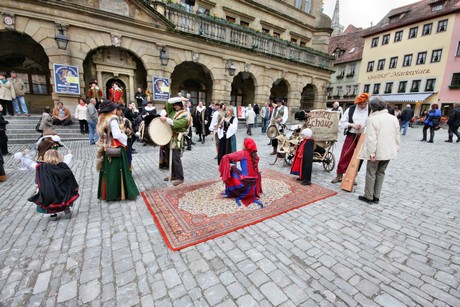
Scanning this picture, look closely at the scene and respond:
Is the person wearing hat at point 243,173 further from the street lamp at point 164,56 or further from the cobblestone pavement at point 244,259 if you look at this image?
the street lamp at point 164,56

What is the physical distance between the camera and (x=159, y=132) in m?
4.61

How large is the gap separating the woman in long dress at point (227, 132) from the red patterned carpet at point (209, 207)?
1136 mm

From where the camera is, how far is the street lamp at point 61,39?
31.2ft

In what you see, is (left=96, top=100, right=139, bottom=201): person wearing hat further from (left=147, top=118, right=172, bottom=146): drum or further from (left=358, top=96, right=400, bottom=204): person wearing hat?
(left=358, top=96, right=400, bottom=204): person wearing hat

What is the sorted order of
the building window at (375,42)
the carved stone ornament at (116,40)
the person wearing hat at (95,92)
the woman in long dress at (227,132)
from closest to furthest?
the woman in long dress at (227,132) → the person wearing hat at (95,92) → the carved stone ornament at (116,40) → the building window at (375,42)

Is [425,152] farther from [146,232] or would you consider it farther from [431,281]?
[146,232]

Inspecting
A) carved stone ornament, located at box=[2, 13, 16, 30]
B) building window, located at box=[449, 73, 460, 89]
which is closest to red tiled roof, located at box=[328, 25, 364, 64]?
building window, located at box=[449, 73, 460, 89]

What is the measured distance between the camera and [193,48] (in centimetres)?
1312

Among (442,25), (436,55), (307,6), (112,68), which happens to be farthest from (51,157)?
(442,25)

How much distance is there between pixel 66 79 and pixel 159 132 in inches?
346

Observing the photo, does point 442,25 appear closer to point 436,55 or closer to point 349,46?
point 436,55

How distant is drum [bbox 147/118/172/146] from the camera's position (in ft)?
14.8

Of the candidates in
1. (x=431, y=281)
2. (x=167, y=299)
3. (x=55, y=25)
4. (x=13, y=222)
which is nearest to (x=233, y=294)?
(x=167, y=299)

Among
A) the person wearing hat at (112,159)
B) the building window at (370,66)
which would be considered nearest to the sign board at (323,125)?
the person wearing hat at (112,159)
